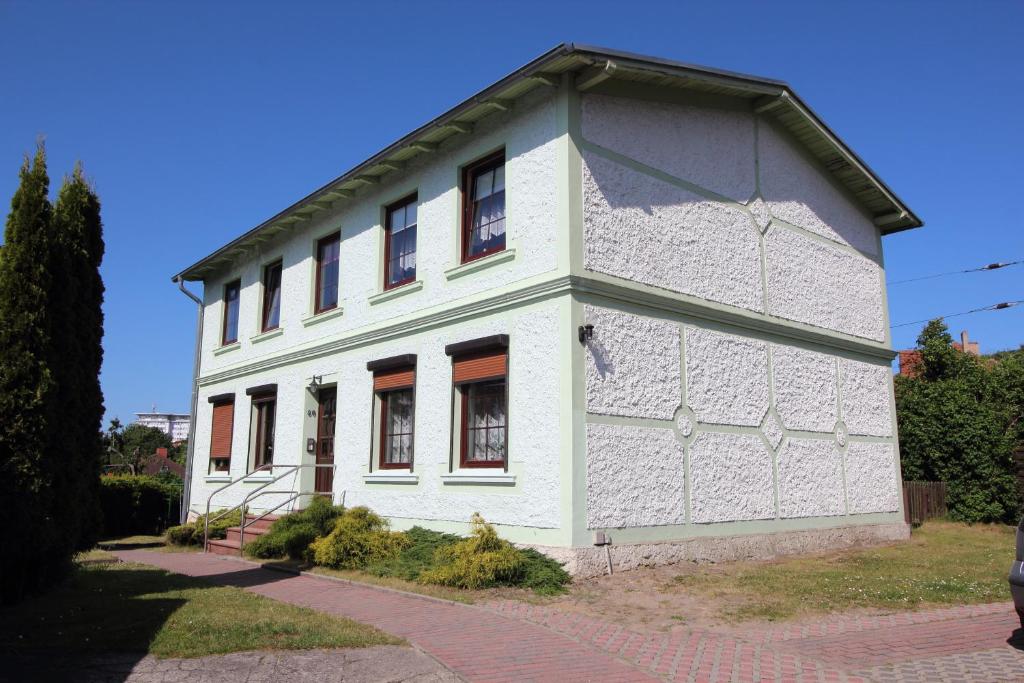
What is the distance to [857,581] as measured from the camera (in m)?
9.76

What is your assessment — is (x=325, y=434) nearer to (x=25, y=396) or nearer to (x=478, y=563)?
(x=478, y=563)

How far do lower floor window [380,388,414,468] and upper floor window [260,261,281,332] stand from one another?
523cm

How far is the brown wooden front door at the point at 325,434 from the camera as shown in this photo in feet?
48.8

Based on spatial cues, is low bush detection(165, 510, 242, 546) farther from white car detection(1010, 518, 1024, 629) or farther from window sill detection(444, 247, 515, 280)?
white car detection(1010, 518, 1024, 629)

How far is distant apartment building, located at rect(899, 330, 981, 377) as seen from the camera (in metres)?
23.4

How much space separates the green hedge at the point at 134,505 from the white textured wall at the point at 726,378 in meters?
13.4

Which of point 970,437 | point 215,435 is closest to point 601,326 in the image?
point 215,435

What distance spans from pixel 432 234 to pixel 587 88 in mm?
3447

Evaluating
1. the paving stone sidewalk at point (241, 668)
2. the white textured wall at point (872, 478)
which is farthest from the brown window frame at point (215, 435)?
the white textured wall at point (872, 478)

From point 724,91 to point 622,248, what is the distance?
3891 mm

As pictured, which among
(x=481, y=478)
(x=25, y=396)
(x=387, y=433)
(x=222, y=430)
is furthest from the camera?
(x=222, y=430)

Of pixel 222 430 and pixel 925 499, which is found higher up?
pixel 222 430

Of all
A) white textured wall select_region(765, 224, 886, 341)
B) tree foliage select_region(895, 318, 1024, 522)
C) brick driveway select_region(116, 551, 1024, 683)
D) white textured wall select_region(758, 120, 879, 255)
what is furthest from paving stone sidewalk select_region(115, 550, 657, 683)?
tree foliage select_region(895, 318, 1024, 522)

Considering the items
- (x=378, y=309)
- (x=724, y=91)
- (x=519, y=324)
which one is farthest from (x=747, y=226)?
(x=378, y=309)
